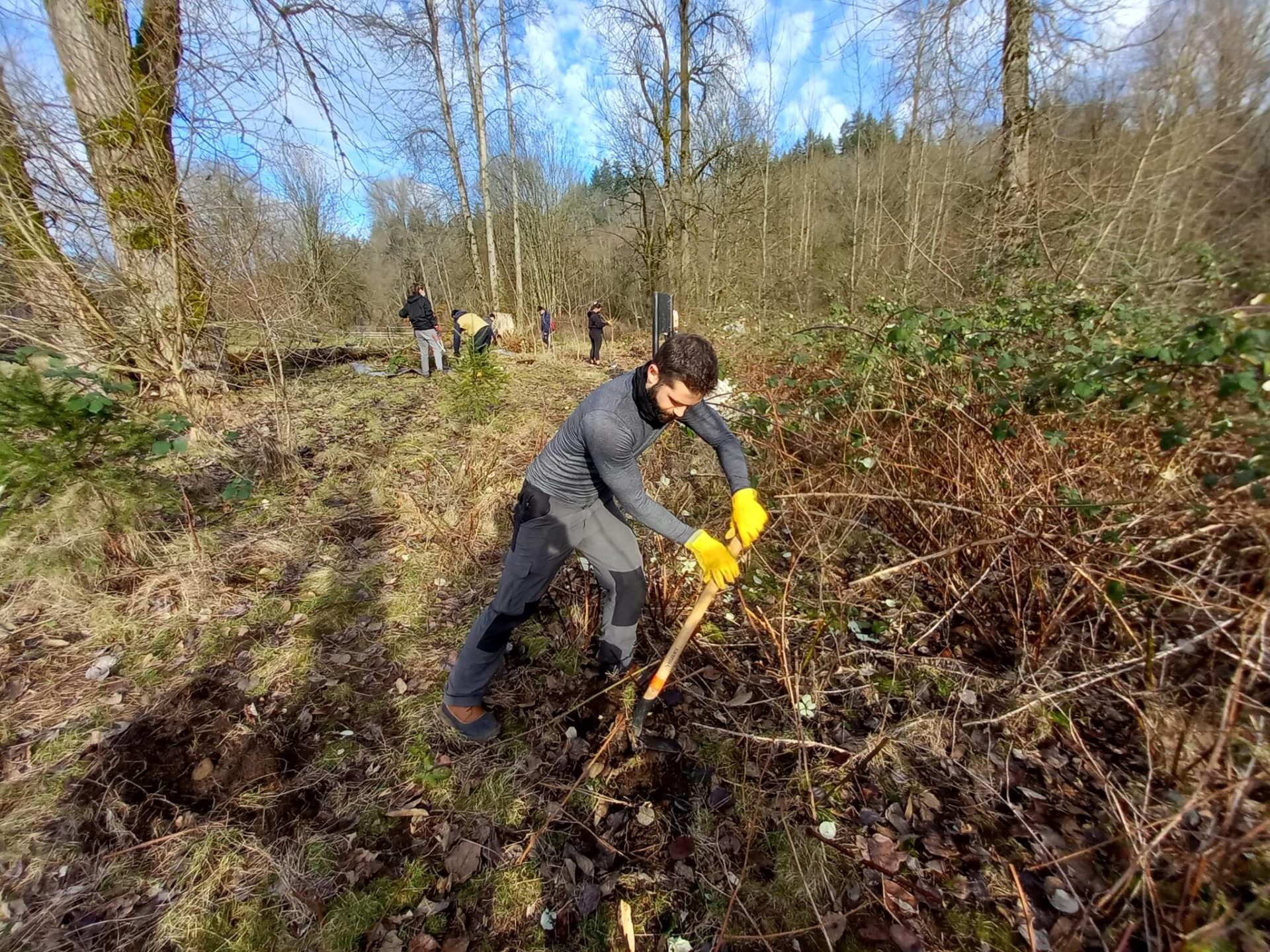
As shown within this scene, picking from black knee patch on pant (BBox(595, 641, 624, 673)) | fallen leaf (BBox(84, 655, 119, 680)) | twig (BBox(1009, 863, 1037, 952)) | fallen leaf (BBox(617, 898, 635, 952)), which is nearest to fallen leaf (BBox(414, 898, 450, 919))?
fallen leaf (BBox(617, 898, 635, 952))

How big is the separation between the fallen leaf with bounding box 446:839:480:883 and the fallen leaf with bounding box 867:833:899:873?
4.56ft

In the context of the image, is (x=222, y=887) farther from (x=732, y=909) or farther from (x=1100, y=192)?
(x=1100, y=192)

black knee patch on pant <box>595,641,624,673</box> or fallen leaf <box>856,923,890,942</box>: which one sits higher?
black knee patch on pant <box>595,641,624,673</box>

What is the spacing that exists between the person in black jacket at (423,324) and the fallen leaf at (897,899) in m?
8.70

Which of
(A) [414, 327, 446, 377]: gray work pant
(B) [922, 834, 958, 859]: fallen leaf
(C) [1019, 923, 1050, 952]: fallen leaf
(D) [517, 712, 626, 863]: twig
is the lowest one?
(C) [1019, 923, 1050, 952]: fallen leaf

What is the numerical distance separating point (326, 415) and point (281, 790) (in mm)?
5374

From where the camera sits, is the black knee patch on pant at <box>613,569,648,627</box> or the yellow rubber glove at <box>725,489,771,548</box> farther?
the black knee patch on pant at <box>613,569,648,627</box>

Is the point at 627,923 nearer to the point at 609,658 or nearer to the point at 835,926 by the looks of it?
the point at 835,926

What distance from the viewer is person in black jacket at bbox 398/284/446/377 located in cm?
807

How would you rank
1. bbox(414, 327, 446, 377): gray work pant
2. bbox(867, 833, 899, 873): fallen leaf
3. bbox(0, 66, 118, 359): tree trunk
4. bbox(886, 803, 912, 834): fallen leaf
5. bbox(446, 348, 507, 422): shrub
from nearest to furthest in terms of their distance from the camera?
bbox(867, 833, 899, 873): fallen leaf < bbox(886, 803, 912, 834): fallen leaf < bbox(0, 66, 118, 359): tree trunk < bbox(446, 348, 507, 422): shrub < bbox(414, 327, 446, 377): gray work pant

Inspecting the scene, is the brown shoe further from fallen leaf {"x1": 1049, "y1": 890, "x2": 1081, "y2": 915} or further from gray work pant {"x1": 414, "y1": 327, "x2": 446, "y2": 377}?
gray work pant {"x1": 414, "y1": 327, "x2": 446, "y2": 377}

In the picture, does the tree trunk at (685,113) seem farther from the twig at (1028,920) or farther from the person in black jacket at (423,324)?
the twig at (1028,920)

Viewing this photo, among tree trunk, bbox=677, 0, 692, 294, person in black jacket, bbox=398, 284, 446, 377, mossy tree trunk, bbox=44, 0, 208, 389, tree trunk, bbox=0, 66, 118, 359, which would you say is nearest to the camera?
tree trunk, bbox=0, 66, 118, 359

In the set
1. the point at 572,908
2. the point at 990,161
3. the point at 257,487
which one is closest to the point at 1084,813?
the point at 572,908
